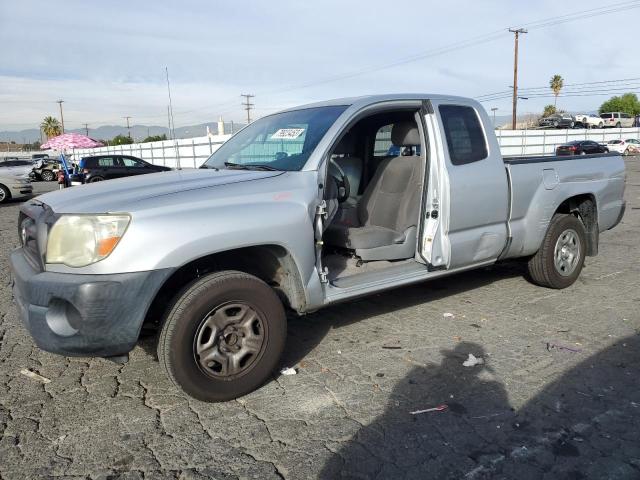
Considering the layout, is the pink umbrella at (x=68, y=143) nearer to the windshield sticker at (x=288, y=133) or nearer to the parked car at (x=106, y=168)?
the parked car at (x=106, y=168)

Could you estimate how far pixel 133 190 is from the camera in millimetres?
3285

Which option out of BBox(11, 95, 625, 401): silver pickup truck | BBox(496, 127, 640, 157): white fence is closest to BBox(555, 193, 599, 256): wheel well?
BBox(11, 95, 625, 401): silver pickup truck

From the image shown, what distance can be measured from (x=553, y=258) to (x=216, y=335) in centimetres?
372

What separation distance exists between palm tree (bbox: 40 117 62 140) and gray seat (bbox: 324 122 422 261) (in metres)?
102

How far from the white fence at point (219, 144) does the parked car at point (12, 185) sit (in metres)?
8.55

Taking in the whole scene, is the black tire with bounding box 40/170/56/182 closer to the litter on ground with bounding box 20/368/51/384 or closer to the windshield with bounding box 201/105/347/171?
the windshield with bounding box 201/105/347/171

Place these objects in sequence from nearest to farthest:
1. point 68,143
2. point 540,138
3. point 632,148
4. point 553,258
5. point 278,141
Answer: point 278,141 → point 553,258 → point 68,143 → point 540,138 → point 632,148

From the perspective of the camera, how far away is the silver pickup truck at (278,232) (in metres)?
2.86

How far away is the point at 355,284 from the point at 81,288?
1.88 meters

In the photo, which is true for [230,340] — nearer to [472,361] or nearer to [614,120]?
[472,361]

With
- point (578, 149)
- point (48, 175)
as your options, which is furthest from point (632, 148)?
point (48, 175)

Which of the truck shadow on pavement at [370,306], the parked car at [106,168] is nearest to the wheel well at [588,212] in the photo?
the truck shadow on pavement at [370,306]

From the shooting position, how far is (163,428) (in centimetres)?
301

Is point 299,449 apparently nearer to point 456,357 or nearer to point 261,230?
point 261,230
